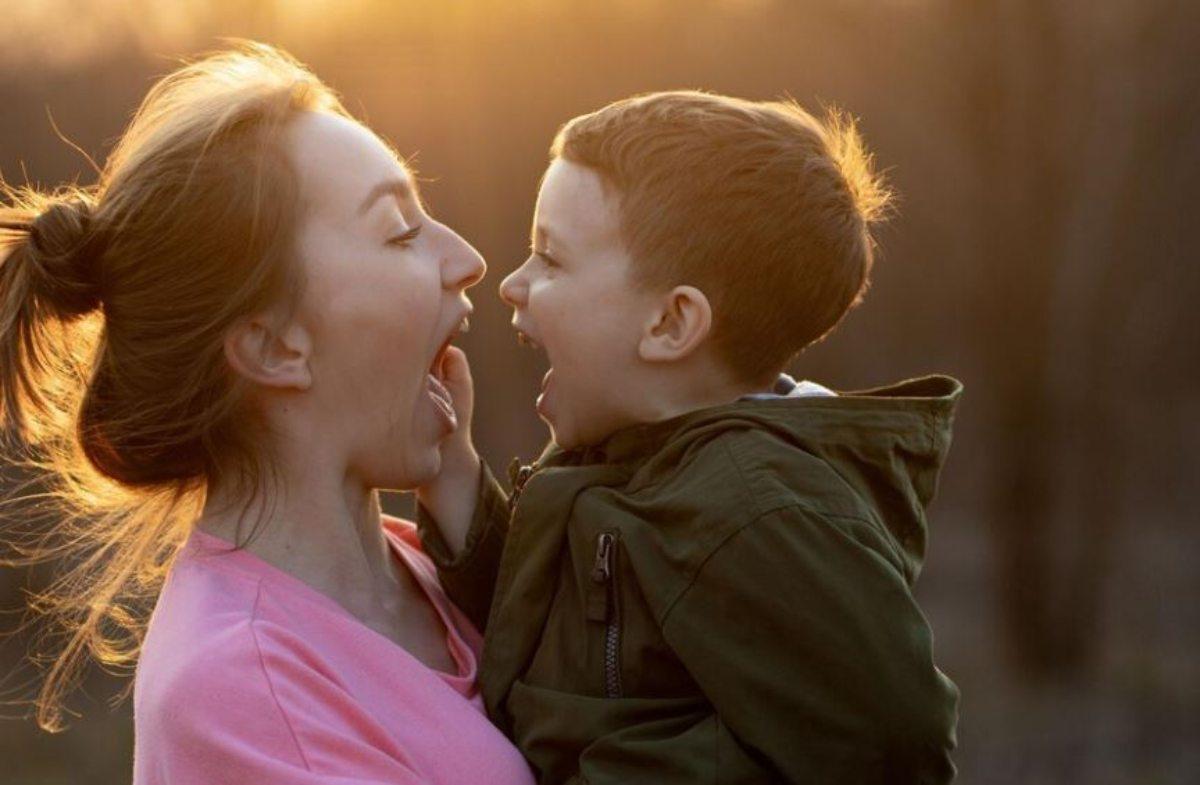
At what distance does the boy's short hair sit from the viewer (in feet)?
7.50

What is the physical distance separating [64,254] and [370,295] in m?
0.39

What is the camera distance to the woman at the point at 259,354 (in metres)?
2.20

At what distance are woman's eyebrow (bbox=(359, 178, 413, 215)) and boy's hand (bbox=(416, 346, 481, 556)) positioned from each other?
27cm

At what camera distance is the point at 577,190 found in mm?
2361

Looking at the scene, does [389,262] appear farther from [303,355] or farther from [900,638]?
[900,638]

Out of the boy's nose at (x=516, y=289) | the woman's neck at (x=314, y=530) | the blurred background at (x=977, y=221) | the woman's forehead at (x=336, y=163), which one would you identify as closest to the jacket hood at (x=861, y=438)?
the boy's nose at (x=516, y=289)

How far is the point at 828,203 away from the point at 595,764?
793 mm

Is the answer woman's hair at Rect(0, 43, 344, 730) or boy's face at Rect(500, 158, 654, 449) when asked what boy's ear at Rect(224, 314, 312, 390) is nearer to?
woman's hair at Rect(0, 43, 344, 730)

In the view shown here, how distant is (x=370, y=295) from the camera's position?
2248mm

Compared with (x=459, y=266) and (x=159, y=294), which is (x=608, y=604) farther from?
(x=159, y=294)

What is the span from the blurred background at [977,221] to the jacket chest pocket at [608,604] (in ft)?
16.1

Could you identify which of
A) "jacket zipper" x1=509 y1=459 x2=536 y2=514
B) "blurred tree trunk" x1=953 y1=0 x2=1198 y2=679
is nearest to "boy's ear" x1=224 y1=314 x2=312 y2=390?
"jacket zipper" x1=509 y1=459 x2=536 y2=514

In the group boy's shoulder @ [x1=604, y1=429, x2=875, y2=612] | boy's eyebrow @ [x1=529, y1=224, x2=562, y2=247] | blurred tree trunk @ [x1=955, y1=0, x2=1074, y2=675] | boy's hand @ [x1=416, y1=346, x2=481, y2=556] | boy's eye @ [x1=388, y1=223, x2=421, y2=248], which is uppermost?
boy's eye @ [x1=388, y1=223, x2=421, y2=248]

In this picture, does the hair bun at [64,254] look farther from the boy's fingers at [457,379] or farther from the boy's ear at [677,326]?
the boy's ear at [677,326]
